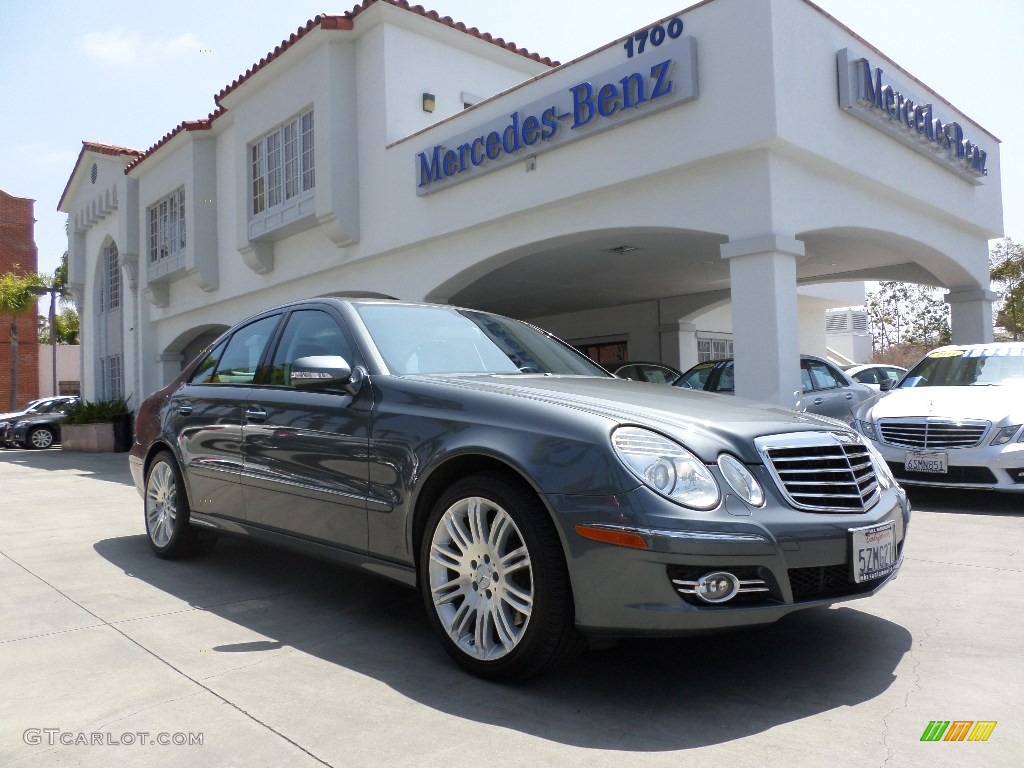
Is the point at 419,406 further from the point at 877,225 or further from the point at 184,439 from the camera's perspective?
the point at 877,225

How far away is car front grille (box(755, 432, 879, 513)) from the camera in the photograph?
123 inches

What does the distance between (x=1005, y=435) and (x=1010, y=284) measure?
24.8 meters

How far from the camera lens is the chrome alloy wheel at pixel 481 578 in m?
3.13

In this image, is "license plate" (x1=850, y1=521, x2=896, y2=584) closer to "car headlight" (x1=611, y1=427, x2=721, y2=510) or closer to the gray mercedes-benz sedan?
the gray mercedes-benz sedan

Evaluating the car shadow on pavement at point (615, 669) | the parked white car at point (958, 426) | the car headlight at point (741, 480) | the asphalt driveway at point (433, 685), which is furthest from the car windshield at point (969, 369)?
the car headlight at point (741, 480)

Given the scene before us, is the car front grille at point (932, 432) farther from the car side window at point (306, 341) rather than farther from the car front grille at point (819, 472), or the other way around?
the car side window at point (306, 341)

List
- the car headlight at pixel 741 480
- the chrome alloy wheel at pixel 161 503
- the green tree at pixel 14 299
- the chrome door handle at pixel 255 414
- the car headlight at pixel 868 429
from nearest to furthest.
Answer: the car headlight at pixel 741 480
the chrome door handle at pixel 255 414
the chrome alloy wheel at pixel 161 503
the car headlight at pixel 868 429
the green tree at pixel 14 299

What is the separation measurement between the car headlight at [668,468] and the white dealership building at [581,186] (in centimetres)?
611

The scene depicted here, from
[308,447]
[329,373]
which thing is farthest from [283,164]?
[329,373]

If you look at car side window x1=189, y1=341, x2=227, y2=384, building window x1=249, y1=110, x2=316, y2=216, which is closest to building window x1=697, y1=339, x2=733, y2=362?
building window x1=249, y1=110, x2=316, y2=216

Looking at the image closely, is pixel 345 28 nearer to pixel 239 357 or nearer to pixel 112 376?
pixel 239 357

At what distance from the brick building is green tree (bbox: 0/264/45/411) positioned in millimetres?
2458

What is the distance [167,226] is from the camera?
2012 cm

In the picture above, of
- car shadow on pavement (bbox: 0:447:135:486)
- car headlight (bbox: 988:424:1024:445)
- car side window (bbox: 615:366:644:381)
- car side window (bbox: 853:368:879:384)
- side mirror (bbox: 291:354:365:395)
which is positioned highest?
car side window (bbox: 615:366:644:381)
